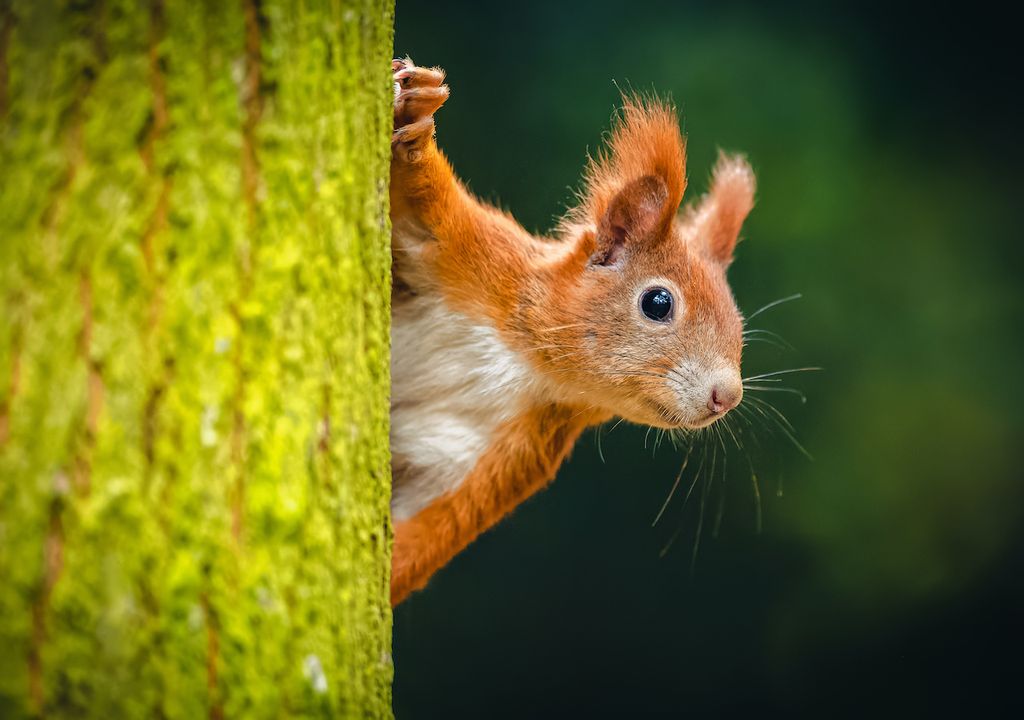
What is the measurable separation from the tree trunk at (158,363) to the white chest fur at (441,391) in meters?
0.62

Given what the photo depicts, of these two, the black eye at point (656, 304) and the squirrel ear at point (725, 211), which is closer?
the black eye at point (656, 304)

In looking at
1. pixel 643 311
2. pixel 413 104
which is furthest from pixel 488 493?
pixel 413 104

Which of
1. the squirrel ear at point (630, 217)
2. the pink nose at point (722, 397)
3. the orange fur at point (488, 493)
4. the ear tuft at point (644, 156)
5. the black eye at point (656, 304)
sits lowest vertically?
the orange fur at point (488, 493)

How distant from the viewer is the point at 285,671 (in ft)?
2.72

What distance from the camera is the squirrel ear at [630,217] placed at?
1.46m

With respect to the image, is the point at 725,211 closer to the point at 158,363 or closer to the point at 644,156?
the point at 644,156

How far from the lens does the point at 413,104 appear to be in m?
1.28

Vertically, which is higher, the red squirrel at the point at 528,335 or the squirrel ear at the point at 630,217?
the squirrel ear at the point at 630,217

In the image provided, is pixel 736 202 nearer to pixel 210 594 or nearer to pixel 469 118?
pixel 469 118

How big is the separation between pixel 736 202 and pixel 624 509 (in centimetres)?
117

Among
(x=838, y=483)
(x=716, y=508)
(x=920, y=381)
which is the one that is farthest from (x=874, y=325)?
(x=716, y=508)

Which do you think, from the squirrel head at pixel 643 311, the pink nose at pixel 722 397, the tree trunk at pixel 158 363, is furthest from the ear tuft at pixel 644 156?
the tree trunk at pixel 158 363

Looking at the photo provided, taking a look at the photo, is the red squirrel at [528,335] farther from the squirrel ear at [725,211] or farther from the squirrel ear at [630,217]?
the squirrel ear at [725,211]

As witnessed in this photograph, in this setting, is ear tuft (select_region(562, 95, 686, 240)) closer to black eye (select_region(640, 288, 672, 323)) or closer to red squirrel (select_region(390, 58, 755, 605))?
red squirrel (select_region(390, 58, 755, 605))
